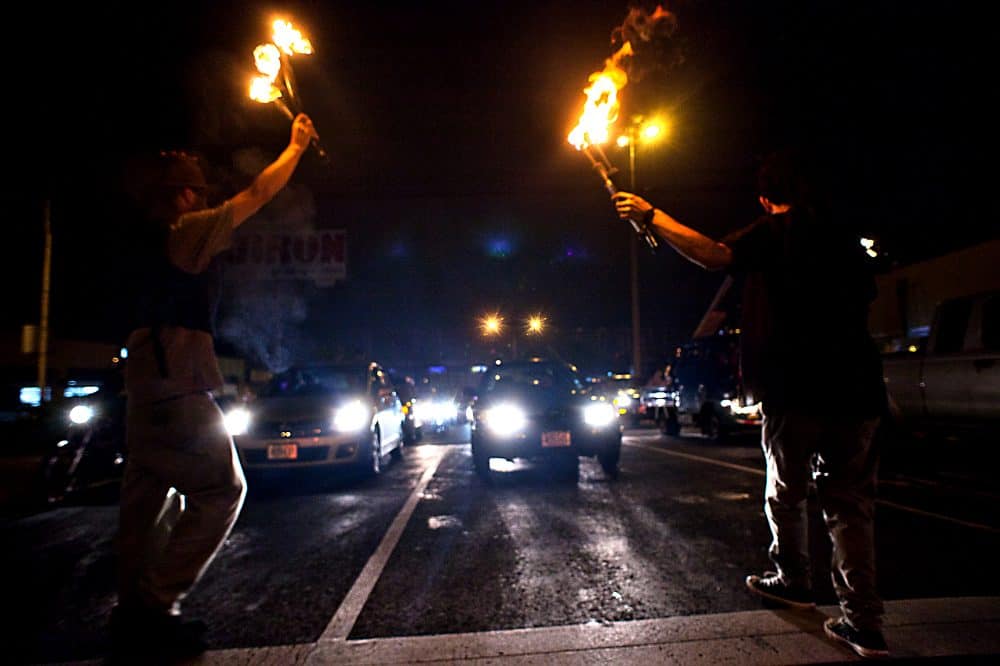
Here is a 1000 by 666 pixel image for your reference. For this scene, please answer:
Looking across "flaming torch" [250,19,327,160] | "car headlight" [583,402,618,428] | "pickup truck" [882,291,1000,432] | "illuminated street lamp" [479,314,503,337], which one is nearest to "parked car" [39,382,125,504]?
"flaming torch" [250,19,327,160]

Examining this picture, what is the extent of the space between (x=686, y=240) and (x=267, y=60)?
10.0 feet

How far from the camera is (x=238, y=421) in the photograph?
24.6 ft

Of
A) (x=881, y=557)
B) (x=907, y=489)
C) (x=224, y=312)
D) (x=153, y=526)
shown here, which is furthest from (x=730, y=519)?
(x=224, y=312)

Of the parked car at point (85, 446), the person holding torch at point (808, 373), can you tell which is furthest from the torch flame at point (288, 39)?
the parked car at point (85, 446)

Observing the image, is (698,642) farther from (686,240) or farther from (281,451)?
(281,451)

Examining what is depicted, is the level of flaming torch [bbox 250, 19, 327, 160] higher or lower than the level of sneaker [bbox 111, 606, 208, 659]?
higher

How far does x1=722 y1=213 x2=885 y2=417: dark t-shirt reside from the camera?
8.31 ft

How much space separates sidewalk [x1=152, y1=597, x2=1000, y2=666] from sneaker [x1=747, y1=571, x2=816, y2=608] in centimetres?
5

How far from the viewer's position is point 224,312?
26.5 meters

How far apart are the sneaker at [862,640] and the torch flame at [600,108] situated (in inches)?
122

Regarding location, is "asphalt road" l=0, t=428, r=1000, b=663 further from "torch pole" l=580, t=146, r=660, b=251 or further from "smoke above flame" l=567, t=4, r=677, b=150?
"smoke above flame" l=567, t=4, r=677, b=150

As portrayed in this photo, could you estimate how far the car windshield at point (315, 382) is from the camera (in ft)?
29.0

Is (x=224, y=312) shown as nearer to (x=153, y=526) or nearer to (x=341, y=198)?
(x=341, y=198)

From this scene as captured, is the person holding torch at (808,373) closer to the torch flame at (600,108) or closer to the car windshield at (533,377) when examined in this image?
the torch flame at (600,108)
